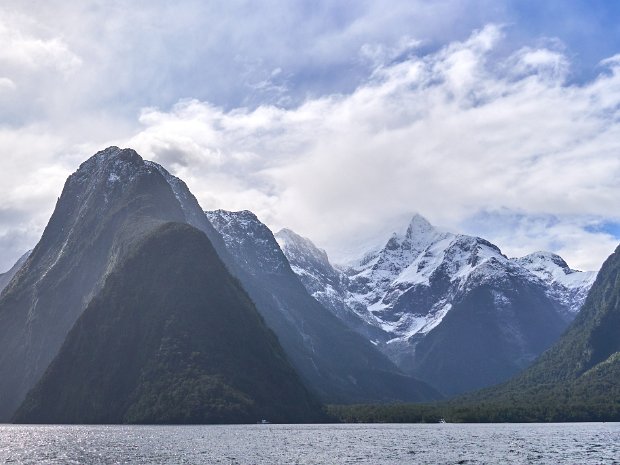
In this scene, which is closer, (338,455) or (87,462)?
(87,462)

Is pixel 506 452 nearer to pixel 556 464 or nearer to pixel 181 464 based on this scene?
pixel 556 464

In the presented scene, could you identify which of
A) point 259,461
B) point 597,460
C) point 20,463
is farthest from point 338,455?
point 20,463

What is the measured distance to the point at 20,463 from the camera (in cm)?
15725

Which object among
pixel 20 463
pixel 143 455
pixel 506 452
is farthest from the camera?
pixel 506 452

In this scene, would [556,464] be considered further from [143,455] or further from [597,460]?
[143,455]

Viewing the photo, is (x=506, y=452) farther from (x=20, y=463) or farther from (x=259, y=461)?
(x=20, y=463)

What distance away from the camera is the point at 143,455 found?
578 ft

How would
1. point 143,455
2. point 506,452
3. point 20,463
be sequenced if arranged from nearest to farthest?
point 20,463 < point 143,455 < point 506,452

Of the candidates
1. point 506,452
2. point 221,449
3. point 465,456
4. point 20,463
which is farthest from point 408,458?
point 20,463

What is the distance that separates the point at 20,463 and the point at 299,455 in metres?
60.1

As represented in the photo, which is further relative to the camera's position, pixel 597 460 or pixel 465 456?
pixel 465 456

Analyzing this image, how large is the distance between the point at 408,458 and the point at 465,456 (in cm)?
1412

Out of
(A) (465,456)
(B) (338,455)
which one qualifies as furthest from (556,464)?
(B) (338,455)

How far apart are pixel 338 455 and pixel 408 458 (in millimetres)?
16591
